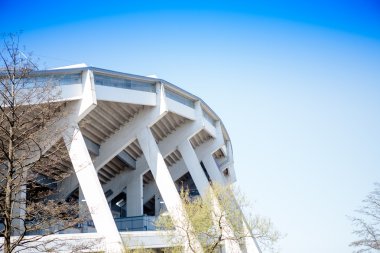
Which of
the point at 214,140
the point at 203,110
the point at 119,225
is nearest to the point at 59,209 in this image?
the point at 119,225

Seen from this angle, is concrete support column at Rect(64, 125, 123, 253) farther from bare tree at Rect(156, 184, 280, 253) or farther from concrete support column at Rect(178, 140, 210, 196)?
concrete support column at Rect(178, 140, 210, 196)

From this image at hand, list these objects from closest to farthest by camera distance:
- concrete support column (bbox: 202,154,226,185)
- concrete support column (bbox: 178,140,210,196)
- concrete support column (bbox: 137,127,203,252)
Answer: concrete support column (bbox: 137,127,203,252)
concrete support column (bbox: 178,140,210,196)
concrete support column (bbox: 202,154,226,185)

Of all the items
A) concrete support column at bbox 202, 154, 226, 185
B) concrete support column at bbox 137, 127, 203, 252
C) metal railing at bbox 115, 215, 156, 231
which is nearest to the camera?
concrete support column at bbox 137, 127, 203, 252

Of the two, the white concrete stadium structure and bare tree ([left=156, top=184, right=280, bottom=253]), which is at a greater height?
the white concrete stadium structure

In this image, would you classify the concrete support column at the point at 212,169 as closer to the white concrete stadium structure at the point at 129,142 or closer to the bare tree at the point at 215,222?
the white concrete stadium structure at the point at 129,142

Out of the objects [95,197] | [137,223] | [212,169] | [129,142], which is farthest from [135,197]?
[95,197]

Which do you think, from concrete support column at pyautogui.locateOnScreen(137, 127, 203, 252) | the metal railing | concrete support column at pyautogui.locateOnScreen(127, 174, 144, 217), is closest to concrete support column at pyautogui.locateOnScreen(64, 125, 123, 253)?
concrete support column at pyautogui.locateOnScreen(137, 127, 203, 252)

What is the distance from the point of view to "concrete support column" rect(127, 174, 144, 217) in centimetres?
3085

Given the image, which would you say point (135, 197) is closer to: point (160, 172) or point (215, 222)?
point (160, 172)

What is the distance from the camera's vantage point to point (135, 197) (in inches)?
1249

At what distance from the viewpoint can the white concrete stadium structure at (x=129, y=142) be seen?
2125 centimetres

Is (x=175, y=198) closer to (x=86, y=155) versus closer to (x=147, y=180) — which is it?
(x=86, y=155)

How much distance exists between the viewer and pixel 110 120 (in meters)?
26.8

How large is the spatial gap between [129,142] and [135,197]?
6.27m
